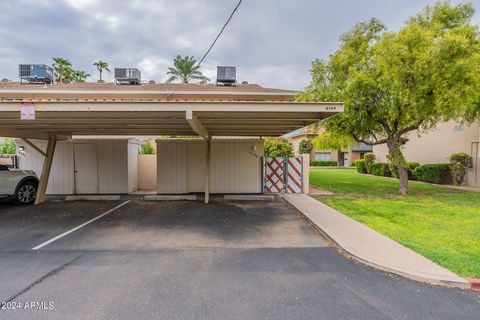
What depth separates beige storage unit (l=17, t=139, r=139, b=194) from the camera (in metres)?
10.8

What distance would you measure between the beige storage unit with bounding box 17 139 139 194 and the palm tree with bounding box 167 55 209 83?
2055 cm

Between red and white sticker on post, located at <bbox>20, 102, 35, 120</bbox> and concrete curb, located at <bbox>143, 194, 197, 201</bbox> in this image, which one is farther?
concrete curb, located at <bbox>143, 194, 197, 201</bbox>

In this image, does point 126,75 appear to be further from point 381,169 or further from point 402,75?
point 381,169

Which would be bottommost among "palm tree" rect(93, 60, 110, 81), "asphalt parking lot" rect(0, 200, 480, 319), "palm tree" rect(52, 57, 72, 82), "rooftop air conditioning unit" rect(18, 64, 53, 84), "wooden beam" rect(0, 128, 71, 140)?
"asphalt parking lot" rect(0, 200, 480, 319)

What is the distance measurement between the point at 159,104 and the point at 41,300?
12.6 feet

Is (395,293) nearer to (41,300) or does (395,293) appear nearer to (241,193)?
(41,300)

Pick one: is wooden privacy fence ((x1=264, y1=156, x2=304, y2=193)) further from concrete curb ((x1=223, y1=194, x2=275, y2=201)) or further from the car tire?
the car tire

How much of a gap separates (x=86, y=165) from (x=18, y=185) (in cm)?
248

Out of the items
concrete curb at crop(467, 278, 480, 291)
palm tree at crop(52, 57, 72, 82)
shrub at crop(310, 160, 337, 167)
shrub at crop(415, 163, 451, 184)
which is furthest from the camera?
shrub at crop(310, 160, 337, 167)

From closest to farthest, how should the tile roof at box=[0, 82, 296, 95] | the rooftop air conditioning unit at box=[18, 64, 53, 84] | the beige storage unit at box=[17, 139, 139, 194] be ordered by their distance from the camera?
the beige storage unit at box=[17, 139, 139, 194], the tile roof at box=[0, 82, 296, 95], the rooftop air conditioning unit at box=[18, 64, 53, 84]

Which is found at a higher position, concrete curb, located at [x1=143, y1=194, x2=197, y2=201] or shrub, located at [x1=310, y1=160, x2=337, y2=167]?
shrub, located at [x1=310, y1=160, x2=337, y2=167]

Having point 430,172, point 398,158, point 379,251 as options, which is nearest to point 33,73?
point 379,251

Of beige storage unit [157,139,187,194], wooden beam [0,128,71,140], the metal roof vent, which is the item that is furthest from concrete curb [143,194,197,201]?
the metal roof vent

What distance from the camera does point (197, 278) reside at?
3.63m
